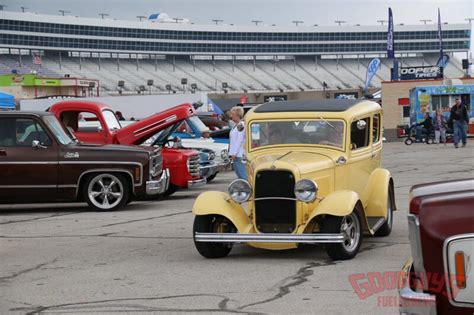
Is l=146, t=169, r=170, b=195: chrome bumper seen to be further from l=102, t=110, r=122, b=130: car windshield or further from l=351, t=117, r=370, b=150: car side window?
l=351, t=117, r=370, b=150: car side window

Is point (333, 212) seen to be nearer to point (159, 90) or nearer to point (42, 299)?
point (42, 299)

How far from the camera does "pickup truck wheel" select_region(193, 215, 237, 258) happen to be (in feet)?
30.2

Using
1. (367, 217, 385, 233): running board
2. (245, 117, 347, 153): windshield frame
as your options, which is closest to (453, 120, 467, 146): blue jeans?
(367, 217, 385, 233): running board

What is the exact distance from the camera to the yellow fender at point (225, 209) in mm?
9141

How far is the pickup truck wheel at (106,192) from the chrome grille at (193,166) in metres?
2.12

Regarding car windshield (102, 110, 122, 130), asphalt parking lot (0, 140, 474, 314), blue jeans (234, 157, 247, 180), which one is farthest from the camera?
car windshield (102, 110, 122, 130)

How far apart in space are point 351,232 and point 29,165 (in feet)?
23.7

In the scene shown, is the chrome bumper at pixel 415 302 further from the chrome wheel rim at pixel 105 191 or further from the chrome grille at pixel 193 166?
the chrome grille at pixel 193 166

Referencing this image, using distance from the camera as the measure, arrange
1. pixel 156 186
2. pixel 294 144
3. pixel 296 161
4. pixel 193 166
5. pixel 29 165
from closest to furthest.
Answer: pixel 296 161 < pixel 294 144 < pixel 29 165 < pixel 156 186 < pixel 193 166

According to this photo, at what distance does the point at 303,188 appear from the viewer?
884cm

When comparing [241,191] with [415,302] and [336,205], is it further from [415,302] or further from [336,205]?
[415,302]

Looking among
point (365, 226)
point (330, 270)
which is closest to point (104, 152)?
point (365, 226)
